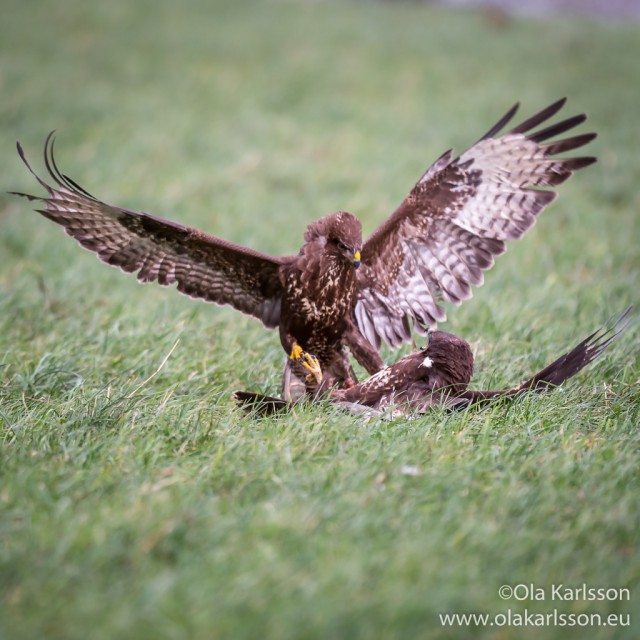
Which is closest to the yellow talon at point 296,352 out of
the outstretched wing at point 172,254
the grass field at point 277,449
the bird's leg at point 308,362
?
the bird's leg at point 308,362

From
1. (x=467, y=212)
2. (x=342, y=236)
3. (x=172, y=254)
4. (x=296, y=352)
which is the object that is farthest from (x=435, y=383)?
(x=172, y=254)

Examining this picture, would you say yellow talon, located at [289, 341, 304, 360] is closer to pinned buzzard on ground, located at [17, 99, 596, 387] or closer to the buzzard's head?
pinned buzzard on ground, located at [17, 99, 596, 387]

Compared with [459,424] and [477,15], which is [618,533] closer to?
[459,424]

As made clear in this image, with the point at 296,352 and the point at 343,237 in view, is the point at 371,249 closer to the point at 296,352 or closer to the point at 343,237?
the point at 343,237

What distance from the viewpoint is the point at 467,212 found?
4434 mm

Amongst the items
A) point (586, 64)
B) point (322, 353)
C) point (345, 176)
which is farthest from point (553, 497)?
point (586, 64)

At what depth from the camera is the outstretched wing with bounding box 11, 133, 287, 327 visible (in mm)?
4316

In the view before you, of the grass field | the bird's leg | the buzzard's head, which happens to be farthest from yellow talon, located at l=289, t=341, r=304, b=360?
the buzzard's head

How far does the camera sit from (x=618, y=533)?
290cm

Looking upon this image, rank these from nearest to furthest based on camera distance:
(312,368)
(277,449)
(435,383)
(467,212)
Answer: (277,449) < (435,383) < (312,368) < (467,212)

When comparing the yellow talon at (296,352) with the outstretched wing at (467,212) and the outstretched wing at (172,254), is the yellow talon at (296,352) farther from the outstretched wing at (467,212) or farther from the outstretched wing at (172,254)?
the outstretched wing at (467,212)

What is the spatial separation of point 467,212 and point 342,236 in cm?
80

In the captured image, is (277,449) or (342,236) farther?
(342,236)

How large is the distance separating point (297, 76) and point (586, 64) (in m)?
6.02
